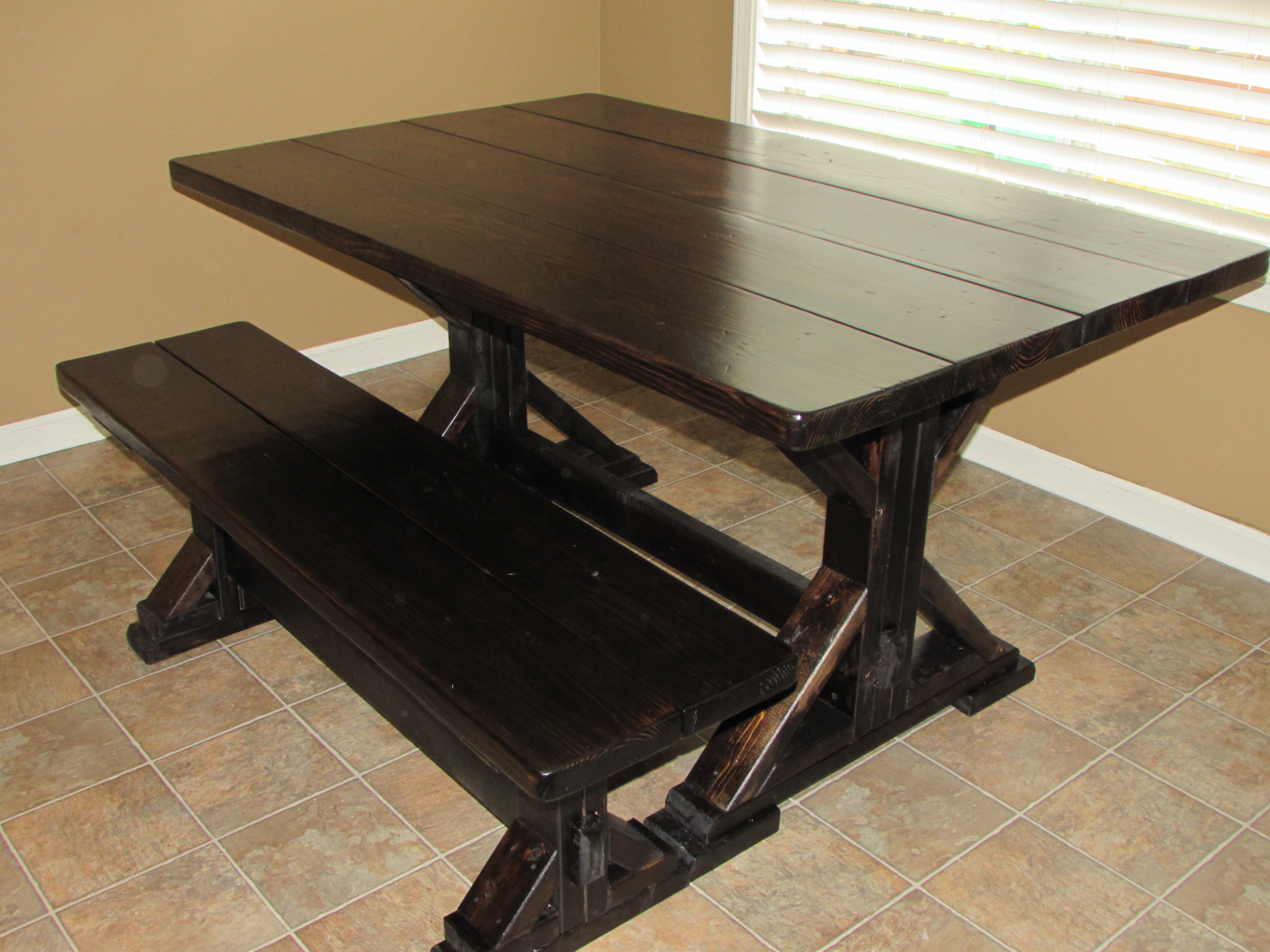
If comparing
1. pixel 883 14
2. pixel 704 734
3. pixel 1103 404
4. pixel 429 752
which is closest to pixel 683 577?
pixel 704 734

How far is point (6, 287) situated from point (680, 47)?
2.03m

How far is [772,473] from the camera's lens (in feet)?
10.2

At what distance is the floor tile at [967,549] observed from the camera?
270cm

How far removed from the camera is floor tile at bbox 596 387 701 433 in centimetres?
340

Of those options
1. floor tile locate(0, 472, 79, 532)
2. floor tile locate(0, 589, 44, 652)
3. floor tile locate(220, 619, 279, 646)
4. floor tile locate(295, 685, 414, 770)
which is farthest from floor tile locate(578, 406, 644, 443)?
floor tile locate(0, 589, 44, 652)

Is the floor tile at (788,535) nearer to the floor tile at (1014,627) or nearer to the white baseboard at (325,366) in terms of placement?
the floor tile at (1014,627)

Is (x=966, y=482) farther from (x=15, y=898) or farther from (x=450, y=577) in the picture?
(x=15, y=898)

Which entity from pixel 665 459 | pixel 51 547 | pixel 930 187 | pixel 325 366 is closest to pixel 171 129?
pixel 325 366

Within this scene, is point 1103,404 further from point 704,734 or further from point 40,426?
point 40,426

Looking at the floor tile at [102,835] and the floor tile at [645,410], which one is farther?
the floor tile at [645,410]

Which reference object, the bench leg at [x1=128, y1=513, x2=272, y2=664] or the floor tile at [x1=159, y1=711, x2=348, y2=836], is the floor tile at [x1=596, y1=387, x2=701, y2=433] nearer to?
the bench leg at [x1=128, y1=513, x2=272, y2=664]

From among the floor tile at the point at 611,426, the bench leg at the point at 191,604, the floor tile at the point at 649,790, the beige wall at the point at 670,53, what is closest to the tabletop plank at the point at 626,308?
the bench leg at the point at 191,604

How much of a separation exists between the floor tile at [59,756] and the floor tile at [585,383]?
1.69 metres

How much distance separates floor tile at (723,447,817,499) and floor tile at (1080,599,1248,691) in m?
0.78
